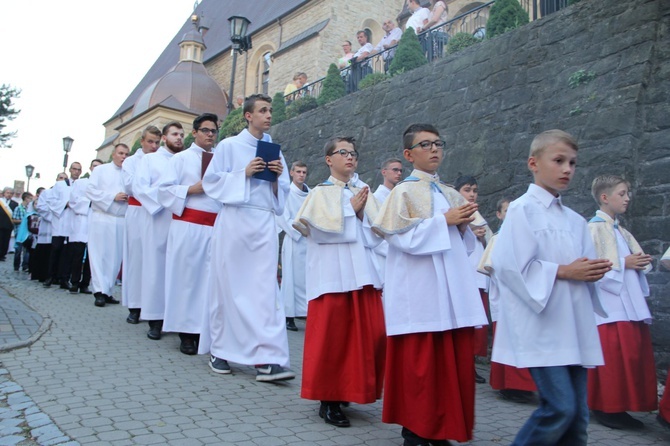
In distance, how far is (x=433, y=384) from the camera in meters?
3.38

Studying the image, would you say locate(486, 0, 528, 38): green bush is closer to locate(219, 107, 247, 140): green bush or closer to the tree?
locate(219, 107, 247, 140): green bush

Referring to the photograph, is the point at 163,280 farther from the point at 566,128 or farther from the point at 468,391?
the point at 566,128

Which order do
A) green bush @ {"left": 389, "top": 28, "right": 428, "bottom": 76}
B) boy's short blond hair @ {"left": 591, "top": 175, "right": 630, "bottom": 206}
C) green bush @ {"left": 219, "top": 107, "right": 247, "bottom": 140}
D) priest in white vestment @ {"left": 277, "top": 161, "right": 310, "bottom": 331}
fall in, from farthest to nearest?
1. green bush @ {"left": 219, "top": 107, "right": 247, "bottom": 140}
2. green bush @ {"left": 389, "top": 28, "right": 428, "bottom": 76}
3. priest in white vestment @ {"left": 277, "top": 161, "right": 310, "bottom": 331}
4. boy's short blond hair @ {"left": 591, "top": 175, "right": 630, "bottom": 206}

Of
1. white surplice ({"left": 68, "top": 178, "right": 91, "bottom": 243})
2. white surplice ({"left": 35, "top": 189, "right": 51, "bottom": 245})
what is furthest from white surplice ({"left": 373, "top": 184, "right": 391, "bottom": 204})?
white surplice ({"left": 35, "top": 189, "right": 51, "bottom": 245})

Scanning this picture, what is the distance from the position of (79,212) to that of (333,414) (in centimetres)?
842

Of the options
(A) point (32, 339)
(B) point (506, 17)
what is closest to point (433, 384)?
(A) point (32, 339)

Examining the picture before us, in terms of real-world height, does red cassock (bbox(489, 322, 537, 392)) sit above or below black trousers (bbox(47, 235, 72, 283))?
below

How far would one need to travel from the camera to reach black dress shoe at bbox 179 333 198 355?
239 inches

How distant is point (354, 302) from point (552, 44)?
6.32 metres

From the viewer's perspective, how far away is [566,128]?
7859 millimetres

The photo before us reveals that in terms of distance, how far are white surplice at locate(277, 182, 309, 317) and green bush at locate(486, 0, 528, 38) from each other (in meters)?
4.75

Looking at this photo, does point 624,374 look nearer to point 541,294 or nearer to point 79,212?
point 541,294

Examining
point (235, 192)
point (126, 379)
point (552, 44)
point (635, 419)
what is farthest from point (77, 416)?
point (552, 44)

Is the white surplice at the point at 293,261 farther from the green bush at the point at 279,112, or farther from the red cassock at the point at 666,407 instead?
the green bush at the point at 279,112
